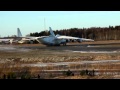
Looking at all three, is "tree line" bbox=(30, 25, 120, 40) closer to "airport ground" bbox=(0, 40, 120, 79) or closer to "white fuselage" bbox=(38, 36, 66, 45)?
"white fuselage" bbox=(38, 36, 66, 45)

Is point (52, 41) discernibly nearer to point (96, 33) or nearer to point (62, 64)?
point (96, 33)

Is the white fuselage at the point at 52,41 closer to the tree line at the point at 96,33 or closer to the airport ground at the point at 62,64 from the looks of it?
the tree line at the point at 96,33

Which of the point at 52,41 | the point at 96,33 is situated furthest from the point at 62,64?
the point at 96,33

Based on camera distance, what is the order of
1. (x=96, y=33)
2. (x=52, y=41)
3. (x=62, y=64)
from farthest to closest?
(x=96, y=33) → (x=52, y=41) → (x=62, y=64)

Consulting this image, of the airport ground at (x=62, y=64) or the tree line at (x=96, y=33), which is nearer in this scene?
the airport ground at (x=62, y=64)

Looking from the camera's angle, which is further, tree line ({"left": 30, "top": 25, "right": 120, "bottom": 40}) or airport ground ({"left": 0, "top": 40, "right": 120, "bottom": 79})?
tree line ({"left": 30, "top": 25, "right": 120, "bottom": 40})

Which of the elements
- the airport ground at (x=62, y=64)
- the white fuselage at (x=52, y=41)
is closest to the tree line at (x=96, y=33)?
the white fuselage at (x=52, y=41)

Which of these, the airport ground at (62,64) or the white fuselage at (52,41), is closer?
the airport ground at (62,64)

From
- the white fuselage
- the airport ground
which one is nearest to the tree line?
the white fuselage
